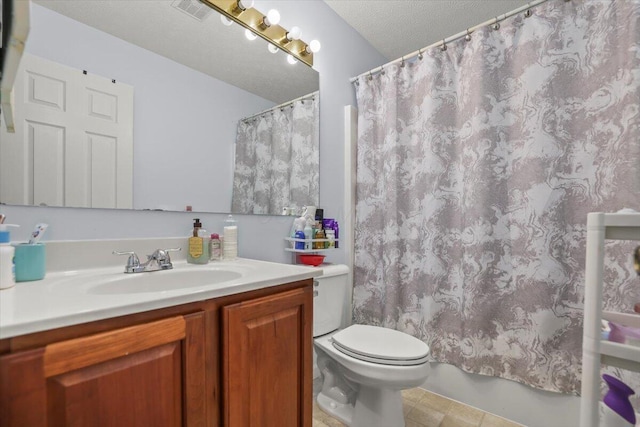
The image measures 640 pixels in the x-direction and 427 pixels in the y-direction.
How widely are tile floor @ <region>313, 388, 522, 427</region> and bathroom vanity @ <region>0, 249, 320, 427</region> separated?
63 cm

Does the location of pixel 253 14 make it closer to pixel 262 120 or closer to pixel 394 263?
pixel 262 120

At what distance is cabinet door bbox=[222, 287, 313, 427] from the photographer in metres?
0.80

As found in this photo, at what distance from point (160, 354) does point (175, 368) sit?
0.06 m

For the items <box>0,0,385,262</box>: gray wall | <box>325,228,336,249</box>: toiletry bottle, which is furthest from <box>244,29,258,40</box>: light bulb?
<box>325,228,336,249</box>: toiletry bottle

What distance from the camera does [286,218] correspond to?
167 cm

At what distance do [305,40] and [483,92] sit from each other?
1037mm

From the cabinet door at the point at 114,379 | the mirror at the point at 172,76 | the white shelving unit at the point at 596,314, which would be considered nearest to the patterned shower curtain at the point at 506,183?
the white shelving unit at the point at 596,314

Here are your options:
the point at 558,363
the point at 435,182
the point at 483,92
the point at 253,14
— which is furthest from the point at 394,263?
the point at 253,14

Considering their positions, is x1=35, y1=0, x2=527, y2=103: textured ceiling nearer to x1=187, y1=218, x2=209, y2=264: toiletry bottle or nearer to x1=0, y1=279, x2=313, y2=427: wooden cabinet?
x1=187, y1=218, x2=209, y2=264: toiletry bottle

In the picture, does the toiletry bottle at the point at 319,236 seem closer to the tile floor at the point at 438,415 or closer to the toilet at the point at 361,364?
the toilet at the point at 361,364

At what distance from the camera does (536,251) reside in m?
1.38

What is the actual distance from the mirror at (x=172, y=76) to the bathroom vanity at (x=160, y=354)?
15.6 inches

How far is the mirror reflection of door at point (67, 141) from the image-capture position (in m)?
0.88

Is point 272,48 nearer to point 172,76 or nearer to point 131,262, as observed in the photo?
point 172,76
